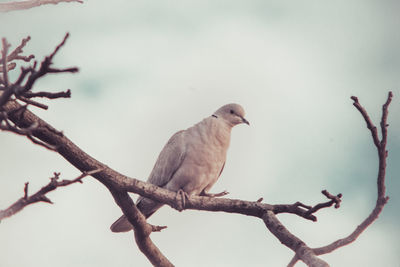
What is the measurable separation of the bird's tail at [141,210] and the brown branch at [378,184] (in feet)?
7.76

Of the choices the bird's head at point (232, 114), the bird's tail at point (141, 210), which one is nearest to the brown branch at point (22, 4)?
the bird's tail at point (141, 210)

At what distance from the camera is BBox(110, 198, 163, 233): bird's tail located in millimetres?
4902

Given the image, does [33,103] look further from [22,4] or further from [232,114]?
[232,114]

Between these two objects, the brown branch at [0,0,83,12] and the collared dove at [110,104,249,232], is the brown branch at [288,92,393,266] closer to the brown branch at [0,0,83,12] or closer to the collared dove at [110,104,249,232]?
the collared dove at [110,104,249,232]

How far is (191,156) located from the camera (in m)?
5.25

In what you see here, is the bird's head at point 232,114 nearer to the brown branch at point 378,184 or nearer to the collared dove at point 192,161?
the collared dove at point 192,161

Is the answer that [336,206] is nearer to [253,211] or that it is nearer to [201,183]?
[253,211]

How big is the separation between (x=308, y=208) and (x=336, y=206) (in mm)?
371

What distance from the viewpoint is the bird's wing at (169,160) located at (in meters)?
5.36

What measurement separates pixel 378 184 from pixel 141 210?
10.2 ft

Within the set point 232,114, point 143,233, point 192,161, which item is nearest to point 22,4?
point 143,233

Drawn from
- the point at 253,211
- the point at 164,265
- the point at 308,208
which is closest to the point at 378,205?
the point at 308,208

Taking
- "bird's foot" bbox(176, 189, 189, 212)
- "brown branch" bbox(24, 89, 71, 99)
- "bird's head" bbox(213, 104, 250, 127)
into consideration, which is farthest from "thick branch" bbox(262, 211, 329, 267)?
"bird's head" bbox(213, 104, 250, 127)

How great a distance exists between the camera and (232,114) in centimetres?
586
